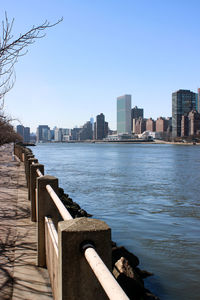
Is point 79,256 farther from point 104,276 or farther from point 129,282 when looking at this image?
point 129,282

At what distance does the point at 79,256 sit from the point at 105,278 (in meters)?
0.50

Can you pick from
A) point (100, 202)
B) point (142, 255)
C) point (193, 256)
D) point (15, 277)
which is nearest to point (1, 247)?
point (15, 277)

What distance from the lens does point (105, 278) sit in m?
1.77

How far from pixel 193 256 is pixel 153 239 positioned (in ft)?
6.28

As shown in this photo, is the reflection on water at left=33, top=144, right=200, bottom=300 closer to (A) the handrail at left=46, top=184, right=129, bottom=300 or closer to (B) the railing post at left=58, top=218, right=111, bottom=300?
(B) the railing post at left=58, top=218, right=111, bottom=300

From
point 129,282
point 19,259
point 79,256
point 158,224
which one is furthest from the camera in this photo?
point 158,224

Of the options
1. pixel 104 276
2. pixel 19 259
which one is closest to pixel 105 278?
pixel 104 276

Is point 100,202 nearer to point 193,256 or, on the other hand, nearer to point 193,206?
point 193,206

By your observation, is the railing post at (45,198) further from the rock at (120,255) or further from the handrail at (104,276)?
the rock at (120,255)

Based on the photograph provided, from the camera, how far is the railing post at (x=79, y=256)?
2182mm

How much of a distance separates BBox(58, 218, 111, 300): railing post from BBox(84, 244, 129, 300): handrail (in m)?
0.09

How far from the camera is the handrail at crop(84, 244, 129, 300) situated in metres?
1.59

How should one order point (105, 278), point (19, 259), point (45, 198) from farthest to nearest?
1. point (19, 259)
2. point (45, 198)
3. point (105, 278)

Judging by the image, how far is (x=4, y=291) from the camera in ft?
13.8
